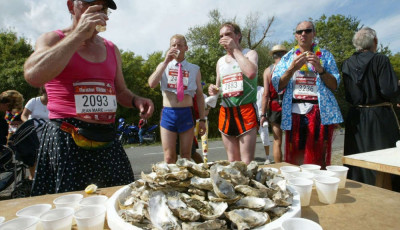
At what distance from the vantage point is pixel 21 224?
33.7 inches

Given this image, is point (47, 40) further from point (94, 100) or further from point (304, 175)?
point (304, 175)

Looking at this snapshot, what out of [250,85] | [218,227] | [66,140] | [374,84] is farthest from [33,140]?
[374,84]

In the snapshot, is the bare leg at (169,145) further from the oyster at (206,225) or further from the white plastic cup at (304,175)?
the oyster at (206,225)

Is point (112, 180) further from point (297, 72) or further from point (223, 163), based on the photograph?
point (297, 72)

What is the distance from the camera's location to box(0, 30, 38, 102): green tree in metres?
13.6

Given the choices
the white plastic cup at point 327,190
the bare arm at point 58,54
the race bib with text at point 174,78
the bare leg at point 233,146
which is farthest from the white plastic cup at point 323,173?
the race bib with text at point 174,78

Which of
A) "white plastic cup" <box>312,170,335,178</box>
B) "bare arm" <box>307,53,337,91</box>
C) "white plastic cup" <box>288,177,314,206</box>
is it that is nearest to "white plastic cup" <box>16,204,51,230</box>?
"white plastic cup" <box>288,177,314,206</box>

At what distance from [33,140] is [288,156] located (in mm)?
3704

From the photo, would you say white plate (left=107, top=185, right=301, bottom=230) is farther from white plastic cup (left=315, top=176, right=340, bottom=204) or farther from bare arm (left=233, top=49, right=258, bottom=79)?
bare arm (left=233, top=49, right=258, bottom=79)

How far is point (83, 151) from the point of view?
1.68 m

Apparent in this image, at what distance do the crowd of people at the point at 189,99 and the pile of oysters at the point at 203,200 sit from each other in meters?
0.83

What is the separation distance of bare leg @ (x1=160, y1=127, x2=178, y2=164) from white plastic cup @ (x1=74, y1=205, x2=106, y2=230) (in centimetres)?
204

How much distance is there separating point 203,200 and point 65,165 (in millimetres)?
1175

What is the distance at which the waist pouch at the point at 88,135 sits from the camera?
162cm
